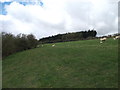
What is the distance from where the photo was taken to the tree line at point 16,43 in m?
29.6

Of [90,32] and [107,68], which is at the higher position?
[90,32]

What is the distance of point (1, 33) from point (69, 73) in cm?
2027

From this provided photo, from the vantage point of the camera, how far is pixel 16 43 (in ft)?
117

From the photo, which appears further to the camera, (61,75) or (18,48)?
(18,48)

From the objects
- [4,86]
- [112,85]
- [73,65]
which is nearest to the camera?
[112,85]

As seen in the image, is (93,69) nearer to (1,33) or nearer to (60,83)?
(60,83)

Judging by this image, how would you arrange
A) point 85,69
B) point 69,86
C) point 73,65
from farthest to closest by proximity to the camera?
point 73,65
point 85,69
point 69,86

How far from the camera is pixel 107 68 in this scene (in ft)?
45.6

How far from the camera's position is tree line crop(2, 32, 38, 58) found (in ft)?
97.2

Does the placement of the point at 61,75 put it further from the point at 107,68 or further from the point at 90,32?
the point at 90,32

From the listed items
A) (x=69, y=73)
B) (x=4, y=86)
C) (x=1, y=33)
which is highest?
(x=1, y=33)

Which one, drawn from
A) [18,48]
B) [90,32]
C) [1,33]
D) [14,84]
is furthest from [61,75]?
[90,32]

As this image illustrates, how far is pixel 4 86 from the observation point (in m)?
13.4

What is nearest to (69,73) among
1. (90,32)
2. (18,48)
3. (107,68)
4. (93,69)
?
(93,69)
